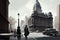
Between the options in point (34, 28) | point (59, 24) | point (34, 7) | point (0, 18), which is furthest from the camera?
point (59, 24)

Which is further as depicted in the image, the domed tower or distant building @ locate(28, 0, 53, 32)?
the domed tower

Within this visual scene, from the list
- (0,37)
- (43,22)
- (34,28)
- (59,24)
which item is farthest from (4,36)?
(59,24)

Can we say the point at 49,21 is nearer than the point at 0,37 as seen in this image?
No

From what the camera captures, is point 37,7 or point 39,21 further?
point 37,7

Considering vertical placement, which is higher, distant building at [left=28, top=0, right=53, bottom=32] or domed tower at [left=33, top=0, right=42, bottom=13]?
domed tower at [left=33, top=0, right=42, bottom=13]

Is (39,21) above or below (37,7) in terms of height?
below

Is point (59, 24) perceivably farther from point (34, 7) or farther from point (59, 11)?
point (34, 7)

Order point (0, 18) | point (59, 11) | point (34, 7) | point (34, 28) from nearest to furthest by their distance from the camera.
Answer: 1. point (0, 18)
2. point (34, 28)
3. point (34, 7)
4. point (59, 11)

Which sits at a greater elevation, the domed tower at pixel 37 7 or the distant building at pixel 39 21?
the domed tower at pixel 37 7

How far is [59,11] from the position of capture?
109375mm

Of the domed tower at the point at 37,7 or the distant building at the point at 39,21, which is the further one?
the domed tower at the point at 37,7

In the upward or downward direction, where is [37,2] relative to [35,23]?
upward

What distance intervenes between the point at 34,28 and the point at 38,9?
12.9m

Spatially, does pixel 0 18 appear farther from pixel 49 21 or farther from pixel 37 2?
pixel 37 2
